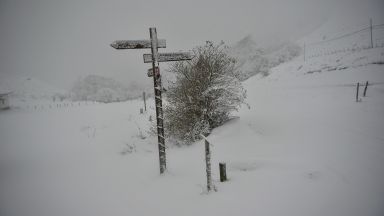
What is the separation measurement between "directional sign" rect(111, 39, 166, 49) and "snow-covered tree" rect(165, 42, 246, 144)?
286 cm

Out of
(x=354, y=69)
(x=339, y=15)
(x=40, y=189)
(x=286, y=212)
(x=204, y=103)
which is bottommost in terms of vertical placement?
(x=40, y=189)

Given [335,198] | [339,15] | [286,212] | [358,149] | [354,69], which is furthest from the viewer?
[339,15]

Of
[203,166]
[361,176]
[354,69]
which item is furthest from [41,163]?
[354,69]

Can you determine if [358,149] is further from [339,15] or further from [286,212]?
[339,15]

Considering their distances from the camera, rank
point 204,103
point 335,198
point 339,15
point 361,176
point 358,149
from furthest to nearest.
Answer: point 339,15, point 204,103, point 358,149, point 361,176, point 335,198

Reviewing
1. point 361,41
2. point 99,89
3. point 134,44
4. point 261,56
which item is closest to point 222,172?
point 134,44

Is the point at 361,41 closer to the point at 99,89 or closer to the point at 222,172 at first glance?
the point at 222,172

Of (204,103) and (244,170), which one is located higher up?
(204,103)

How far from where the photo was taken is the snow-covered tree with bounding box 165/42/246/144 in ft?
27.8

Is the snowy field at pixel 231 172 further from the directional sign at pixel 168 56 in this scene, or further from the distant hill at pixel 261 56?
the distant hill at pixel 261 56

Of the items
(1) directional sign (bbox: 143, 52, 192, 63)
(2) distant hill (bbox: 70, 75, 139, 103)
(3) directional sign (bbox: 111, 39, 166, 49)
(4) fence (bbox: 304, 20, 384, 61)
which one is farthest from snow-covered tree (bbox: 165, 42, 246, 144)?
(2) distant hill (bbox: 70, 75, 139, 103)

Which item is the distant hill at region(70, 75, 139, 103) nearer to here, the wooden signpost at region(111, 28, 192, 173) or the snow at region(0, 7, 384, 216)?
the snow at region(0, 7, 384, 216)

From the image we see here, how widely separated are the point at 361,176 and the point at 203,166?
3.89 m

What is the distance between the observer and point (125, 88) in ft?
261
